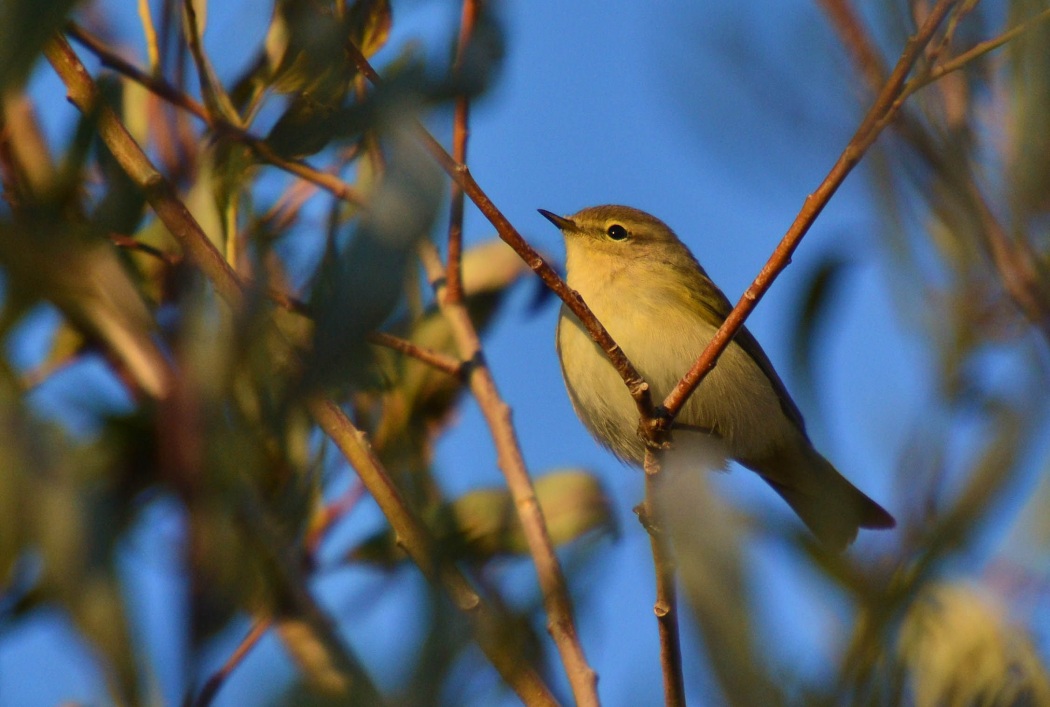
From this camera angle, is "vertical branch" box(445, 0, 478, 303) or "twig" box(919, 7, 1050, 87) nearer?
"twig" box(919, 7, 1050, 87)

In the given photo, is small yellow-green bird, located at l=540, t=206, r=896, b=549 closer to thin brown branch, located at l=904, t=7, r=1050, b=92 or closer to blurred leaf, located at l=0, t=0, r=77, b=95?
thin brown branch, located at l=904, t=7, r=1050, b=92

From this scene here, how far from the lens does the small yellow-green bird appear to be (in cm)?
372

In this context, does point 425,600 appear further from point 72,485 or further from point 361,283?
point 72,485

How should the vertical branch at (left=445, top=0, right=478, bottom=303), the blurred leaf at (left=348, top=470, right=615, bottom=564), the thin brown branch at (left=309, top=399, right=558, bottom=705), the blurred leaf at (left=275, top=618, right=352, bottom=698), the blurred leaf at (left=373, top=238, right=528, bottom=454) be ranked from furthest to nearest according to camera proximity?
the vertical branch at (left=445, top=0, right=478, bottom=303), the blurred leaf at (left=373, top=238, right=528, bottom=454), the blurred leaf at (left=348, top=470, right=615, bottom=564), the thin brown branch at (left=309, top=399, right=558, bottom=705), the blurred leaf at (left=275, top=618, right=352, bottom=698)

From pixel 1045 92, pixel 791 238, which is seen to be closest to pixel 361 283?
pixel 1045 92

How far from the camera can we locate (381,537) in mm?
2779

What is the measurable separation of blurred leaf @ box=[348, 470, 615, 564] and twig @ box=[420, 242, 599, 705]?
0.22ft

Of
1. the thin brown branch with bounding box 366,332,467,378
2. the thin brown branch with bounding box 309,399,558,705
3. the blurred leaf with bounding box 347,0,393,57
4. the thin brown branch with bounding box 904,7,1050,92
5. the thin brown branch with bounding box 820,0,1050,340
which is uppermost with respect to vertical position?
the blurred leaf with bounding box 347,0,393,57

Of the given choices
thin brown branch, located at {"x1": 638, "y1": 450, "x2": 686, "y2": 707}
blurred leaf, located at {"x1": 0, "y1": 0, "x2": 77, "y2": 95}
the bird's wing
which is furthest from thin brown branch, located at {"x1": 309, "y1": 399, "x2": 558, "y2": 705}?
the bird's wing

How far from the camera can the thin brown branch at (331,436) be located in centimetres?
125

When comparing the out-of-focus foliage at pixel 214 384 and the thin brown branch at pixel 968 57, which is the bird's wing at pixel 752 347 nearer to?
the out-of-focus foliage at pixel 214 384

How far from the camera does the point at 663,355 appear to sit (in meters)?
3.70

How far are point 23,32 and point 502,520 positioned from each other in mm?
1614

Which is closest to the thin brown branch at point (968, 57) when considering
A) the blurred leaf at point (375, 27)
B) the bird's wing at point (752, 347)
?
the blurred leaf at point (375, 27)
